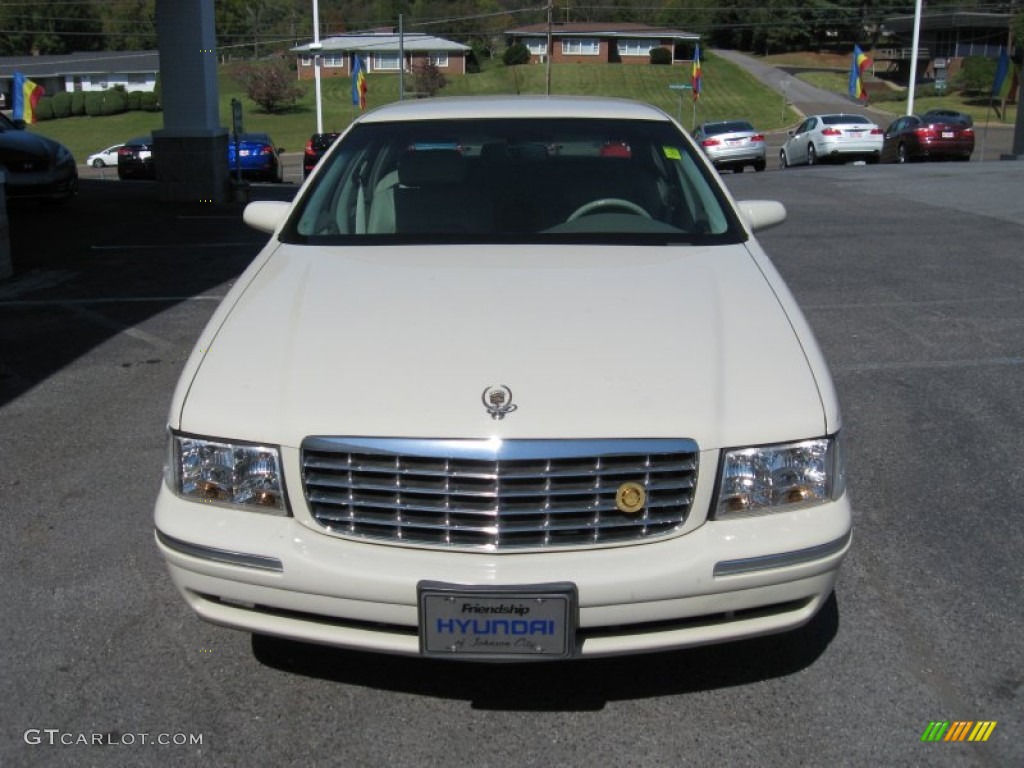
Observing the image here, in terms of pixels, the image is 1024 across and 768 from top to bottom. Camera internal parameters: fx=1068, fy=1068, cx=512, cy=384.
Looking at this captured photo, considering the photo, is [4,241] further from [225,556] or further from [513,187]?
[225,556]

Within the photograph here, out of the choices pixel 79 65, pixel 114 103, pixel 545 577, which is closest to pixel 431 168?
pixel 545 577

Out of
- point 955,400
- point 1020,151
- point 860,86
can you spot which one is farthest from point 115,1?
point 955,400

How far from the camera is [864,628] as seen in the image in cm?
351

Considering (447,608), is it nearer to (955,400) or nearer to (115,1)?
(955,400)

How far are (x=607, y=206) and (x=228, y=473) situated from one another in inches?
83.0

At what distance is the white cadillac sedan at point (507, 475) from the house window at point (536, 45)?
279 ft

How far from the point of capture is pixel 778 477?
2869 mm

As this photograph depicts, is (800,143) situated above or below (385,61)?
below

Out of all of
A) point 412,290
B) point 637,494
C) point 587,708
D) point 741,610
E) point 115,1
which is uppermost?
point 115,1

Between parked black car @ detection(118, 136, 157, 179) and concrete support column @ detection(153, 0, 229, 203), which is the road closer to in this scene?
parked black car @ detection(118, 136, 157, 179)

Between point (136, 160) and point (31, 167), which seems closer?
point (31, 167)

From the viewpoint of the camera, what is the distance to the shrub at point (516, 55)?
73625mm

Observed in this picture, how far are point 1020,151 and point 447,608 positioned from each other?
92.6ft

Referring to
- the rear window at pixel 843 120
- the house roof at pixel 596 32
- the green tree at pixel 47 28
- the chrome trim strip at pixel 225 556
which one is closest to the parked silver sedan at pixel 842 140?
the rear window at pixel 843 120
